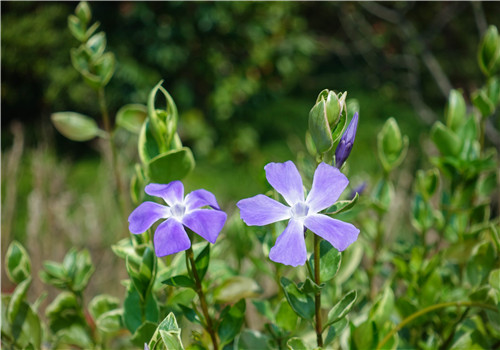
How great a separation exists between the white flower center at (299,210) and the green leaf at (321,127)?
2.4 inches

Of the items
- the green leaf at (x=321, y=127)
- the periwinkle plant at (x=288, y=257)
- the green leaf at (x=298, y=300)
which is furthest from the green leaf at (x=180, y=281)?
the green leaf at (x=321, y=127)

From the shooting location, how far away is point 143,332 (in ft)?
2.18

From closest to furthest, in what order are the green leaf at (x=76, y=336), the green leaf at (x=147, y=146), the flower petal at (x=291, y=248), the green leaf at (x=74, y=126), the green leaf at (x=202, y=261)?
the flower petal at (x=291, y=248)
the green leaf at (x=202, y=261)
the green leaf at (x=147, y=146)
the green leaf at (x=76, y=336)
the green leaf at (x=74, y=126)

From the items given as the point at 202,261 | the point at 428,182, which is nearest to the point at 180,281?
the point at 202,261

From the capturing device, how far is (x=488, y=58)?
91cm

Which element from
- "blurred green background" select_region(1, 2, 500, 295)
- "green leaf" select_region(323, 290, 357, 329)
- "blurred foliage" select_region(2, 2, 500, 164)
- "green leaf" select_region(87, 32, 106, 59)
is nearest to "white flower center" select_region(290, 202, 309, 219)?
"green leaf" select_region(323, 290, 357, 329)

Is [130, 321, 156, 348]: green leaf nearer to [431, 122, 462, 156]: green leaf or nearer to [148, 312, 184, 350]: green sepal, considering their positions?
[148, 312, 184, 350]: green sepal

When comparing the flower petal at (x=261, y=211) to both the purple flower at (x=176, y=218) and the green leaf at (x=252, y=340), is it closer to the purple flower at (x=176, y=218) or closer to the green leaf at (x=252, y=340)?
the purple flower at (x=176, y=218)

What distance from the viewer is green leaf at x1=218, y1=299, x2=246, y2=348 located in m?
0.68

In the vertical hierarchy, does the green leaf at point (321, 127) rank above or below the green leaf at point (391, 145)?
above

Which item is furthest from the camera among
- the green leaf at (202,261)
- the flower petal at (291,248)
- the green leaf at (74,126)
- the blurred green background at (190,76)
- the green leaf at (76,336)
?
the blurred green background at (190,76)

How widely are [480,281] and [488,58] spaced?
1.23ft

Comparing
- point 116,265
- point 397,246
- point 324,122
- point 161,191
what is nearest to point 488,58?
point 397,246

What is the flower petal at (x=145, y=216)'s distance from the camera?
22.6 inches
